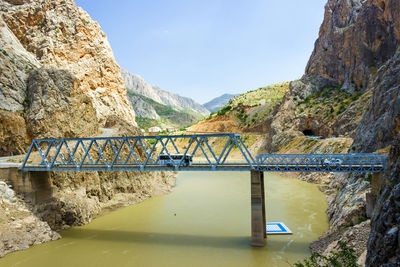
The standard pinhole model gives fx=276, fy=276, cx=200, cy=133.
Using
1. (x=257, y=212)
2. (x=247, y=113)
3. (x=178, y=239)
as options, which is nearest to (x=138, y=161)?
(x=178, y=239)

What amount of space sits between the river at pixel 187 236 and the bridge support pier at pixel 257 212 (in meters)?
0.87

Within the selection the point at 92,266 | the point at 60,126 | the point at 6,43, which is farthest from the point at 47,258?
the point at 6,43

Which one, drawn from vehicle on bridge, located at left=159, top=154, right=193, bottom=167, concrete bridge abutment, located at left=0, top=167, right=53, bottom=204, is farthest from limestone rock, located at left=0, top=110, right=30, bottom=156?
vehicle on bridge, located at left=159, top=154, right=193, bottom=167

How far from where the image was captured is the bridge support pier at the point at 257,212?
2406 centimetres

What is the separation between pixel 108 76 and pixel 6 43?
27724 millimetres

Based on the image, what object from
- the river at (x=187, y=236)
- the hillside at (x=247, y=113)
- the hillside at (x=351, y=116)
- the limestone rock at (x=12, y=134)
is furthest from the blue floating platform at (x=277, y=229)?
the hillside at (x=247, y=113)

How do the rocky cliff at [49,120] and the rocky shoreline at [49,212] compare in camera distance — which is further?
the rocky cliff at [49,120]

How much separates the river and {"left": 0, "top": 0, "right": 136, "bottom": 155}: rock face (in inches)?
647

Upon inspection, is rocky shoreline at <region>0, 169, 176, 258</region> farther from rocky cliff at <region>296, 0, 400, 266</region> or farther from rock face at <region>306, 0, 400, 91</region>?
rock face at <region>306, 0, 400, 91</region>

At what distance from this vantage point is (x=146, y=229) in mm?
30672

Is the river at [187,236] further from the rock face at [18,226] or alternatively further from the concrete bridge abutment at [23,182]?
the concrete bridge abutment at [23,182]

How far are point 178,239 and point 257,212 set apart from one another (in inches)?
331

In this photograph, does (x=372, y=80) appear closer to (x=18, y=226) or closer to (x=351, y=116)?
(x=351, y=116)

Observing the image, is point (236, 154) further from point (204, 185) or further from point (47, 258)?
point (47, 258)
